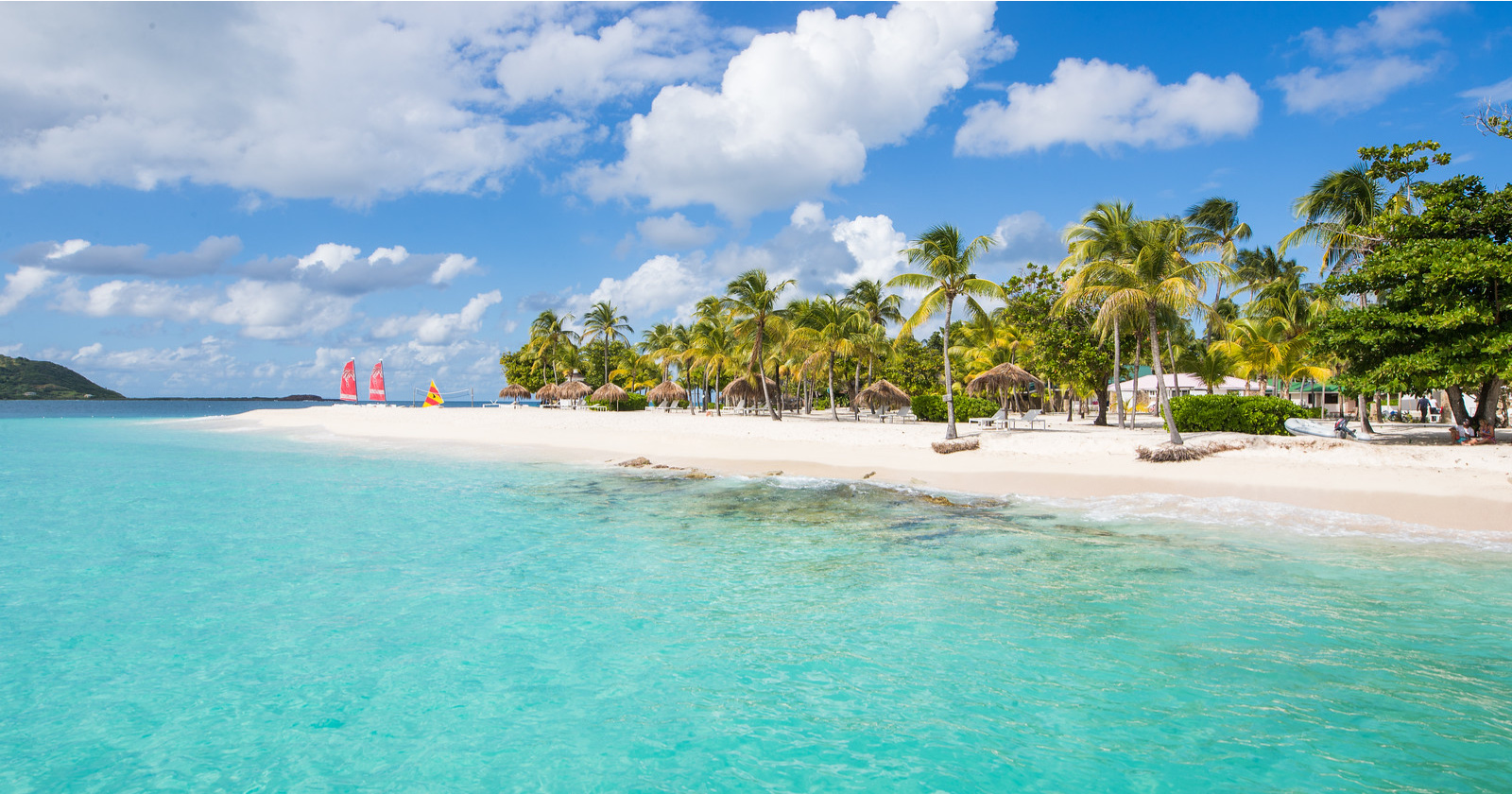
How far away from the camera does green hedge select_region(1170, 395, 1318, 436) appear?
2181cm

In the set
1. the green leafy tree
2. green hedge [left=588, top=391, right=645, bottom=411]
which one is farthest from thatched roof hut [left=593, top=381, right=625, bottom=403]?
the green leafy tree

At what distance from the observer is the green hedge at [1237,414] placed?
21.8 m

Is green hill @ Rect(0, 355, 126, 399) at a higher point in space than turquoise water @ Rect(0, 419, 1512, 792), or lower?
higher

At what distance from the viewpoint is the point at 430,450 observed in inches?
1113

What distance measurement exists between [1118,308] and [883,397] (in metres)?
13.5

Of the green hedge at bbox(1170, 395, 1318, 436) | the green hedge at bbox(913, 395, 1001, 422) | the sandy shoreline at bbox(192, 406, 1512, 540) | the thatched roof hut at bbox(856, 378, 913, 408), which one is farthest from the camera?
the green hedge at bbox(913, 395, 1001, 422)

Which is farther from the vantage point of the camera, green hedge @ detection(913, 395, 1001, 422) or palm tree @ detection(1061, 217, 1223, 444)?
green hedge @ detection(913, 395, 1001, 422)

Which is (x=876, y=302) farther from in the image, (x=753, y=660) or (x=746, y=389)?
(x=753, y=660)

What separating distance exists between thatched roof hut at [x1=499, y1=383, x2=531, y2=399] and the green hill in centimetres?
15548

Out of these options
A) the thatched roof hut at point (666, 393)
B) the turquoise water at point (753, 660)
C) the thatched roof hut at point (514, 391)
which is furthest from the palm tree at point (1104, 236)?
the thatched roof hut at point (514, 391)

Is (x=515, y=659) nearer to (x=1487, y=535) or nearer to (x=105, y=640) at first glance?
(x=105, y=640)

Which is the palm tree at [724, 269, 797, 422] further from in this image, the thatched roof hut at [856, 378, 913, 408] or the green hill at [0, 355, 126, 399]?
the green hill at [0, 355, 126, 399]

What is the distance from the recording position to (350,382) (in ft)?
204

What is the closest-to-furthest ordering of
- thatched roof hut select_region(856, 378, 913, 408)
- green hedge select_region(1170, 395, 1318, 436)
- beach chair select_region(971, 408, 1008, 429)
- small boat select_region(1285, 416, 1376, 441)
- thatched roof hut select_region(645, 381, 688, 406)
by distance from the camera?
1. small boat select_region(1285, 416, 1376, 441)
2. green hedge select_region(1170, 395, 1318, 436)
3. beach chair select_region(971, 408, 1008, 429)
4. thatched roof hut select_region(856, 378, 913, 408)
5. thatched roof hut select_region(645, 381, 688, 406)
